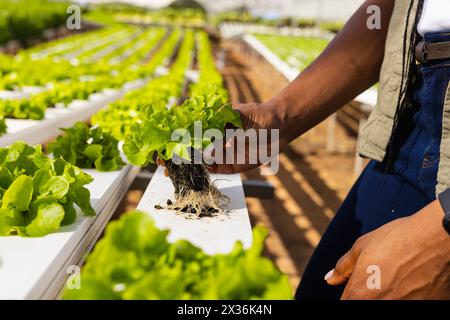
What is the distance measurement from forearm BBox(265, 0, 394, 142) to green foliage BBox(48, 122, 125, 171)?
1.01 metres

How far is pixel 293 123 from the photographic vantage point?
2018 millimetres

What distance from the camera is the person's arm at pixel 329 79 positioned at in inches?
78.3

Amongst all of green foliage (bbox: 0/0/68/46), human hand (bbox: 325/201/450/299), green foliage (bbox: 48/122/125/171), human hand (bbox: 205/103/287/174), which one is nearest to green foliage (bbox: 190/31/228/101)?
human hand (bbox: 205/103/287/174)

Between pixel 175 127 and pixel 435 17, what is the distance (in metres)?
0.87

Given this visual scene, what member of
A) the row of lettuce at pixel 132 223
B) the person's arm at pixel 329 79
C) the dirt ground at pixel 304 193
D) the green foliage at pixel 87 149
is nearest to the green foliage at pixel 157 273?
the row of lettuce at pixel 132 223

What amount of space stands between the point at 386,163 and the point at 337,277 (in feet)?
2.08

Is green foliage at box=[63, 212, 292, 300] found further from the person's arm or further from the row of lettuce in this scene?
the person's arm

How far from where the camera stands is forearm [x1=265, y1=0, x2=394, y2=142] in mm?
1999

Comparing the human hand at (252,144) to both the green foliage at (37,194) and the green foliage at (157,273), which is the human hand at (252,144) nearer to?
the green foliage at (37,194)

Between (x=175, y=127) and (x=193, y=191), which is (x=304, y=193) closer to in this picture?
(x=193, y=191)

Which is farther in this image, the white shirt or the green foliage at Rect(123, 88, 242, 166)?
the green foliage at Rect(123, 88, 242, 166)

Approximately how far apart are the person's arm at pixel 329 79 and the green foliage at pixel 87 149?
0.80 metres
